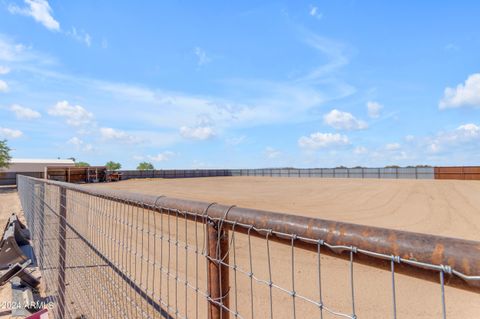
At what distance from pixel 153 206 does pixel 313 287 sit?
4.11 m

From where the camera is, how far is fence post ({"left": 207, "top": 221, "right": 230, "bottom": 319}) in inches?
56.9

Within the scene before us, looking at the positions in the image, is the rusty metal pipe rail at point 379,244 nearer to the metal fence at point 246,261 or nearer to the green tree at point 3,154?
the metal fence at point 246,261

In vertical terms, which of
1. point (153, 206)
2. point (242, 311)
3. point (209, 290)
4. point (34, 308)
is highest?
point (153, 206)

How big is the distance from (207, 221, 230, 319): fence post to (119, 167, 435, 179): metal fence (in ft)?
129

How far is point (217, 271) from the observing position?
1.48 meters

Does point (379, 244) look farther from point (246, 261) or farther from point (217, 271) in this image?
point (246, 261)

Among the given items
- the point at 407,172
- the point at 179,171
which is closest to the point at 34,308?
the point at 407,172

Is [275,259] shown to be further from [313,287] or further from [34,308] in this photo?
[34,308]

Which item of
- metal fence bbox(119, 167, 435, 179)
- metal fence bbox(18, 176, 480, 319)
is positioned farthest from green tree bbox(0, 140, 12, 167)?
metal fence bbox(18, 176, 480, 319)

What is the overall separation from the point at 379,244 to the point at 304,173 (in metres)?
48.6

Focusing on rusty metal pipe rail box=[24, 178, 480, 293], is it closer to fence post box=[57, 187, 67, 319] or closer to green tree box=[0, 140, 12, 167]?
fence post box=[57, 187, 67, 319]

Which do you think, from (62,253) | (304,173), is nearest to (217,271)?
(62,253)

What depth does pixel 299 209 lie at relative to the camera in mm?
13883

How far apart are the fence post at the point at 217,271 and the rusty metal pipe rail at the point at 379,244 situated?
5.0 inches
